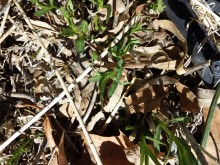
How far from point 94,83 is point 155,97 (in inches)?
9.6

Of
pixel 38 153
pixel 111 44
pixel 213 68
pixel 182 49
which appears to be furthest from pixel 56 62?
pixel 213 68

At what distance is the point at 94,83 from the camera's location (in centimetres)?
156

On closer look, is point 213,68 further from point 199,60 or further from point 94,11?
point 94,11

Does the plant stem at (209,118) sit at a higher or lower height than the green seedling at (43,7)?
lower

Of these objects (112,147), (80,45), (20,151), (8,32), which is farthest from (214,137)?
(8,32)

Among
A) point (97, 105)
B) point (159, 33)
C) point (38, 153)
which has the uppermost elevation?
point (159, 33)

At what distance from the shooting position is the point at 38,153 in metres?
1.57

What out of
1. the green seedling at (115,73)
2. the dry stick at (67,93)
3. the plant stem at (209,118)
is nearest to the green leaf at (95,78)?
the green seedling at (115,73)

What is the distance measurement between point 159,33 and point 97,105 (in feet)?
1.24

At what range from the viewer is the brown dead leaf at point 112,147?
4.95ft

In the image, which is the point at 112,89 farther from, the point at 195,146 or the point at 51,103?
Answer: the point at 195,146

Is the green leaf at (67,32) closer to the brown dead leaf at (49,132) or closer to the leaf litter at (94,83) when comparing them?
the leaf litter at (94,83)

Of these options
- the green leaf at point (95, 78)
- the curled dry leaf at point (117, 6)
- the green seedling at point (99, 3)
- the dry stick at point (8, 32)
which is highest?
the green seedling at point (99, 3)

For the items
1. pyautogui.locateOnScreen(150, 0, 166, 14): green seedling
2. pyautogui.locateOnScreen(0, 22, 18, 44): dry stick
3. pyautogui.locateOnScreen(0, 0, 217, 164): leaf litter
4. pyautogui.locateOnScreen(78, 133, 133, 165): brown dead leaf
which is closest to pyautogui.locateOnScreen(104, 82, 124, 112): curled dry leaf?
pyautogui.locateOnScreen(0, 0, 217, 164): leaf litter
